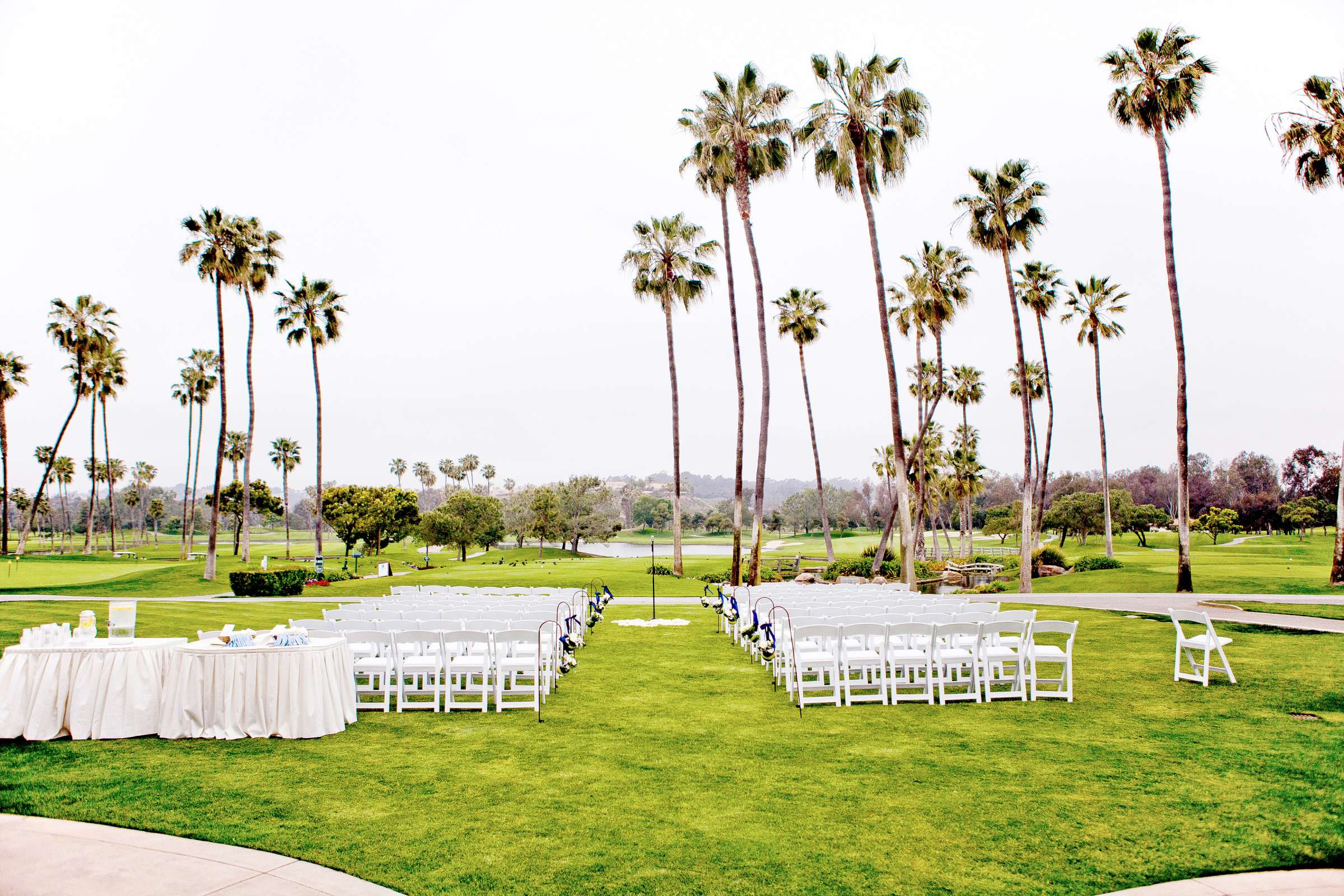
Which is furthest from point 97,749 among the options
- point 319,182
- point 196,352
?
point 196,352

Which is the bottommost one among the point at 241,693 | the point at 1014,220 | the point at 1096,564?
the point at 1096,564

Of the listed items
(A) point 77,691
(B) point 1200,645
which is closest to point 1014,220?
(B) point 1200,645

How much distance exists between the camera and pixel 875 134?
82.9ft

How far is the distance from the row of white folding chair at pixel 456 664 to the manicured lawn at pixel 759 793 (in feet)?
1.59

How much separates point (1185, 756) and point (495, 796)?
606cm

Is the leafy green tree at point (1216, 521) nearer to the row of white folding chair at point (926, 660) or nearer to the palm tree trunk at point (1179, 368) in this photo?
the palm tree trunk at point (1179, 368)

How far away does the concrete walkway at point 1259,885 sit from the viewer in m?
4.22

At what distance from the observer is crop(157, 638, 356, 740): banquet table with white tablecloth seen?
7.67m

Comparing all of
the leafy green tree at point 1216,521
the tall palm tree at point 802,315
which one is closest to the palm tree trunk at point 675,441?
the tall palm tree at point 802,315

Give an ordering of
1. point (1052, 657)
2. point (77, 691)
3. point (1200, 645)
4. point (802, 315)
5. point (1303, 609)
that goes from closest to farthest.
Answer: point (77, 691) < point (1052, 657) < point (1200, 645) < point (1303, 609) < point (802, 315)

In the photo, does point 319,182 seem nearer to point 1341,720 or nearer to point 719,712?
point 719,712

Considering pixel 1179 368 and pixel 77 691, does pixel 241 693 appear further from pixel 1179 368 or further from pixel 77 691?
pixel 1179 368

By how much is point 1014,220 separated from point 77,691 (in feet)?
102

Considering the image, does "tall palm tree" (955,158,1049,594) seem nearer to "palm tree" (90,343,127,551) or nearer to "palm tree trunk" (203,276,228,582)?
"palm tree trunk" (203,276,228,582)
